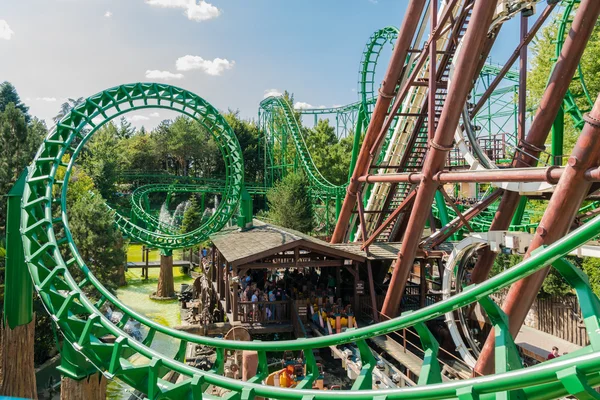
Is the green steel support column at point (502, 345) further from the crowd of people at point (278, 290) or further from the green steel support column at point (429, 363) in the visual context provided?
the crowd of people at point (278, 290)

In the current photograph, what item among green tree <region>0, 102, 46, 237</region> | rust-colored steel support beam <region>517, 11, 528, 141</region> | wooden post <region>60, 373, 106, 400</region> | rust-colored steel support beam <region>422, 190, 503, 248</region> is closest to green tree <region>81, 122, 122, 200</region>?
green tree <region>0, 102, 46, 237</region>

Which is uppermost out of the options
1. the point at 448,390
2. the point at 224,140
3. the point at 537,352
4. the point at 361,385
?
the point at 224,140

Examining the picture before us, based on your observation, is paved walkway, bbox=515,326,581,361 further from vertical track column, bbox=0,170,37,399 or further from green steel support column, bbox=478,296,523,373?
vertical track column, bbox=0,170,37,399

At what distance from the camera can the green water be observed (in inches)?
458

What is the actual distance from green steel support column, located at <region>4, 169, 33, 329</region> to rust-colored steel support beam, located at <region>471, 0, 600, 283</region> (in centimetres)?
807

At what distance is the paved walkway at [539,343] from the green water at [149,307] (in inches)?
384

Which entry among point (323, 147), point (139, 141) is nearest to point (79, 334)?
point (323, 147)

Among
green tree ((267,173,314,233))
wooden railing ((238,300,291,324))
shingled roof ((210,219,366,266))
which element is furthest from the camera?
green tree ((267,173,314,233))

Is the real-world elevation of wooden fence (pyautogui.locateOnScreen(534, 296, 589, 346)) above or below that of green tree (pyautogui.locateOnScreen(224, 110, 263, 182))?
below

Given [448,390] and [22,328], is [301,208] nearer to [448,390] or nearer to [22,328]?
[22,328]

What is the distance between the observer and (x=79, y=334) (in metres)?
5.27

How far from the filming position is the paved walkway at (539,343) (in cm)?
1177

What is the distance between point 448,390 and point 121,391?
1113cm

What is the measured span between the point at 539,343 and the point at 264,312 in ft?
25.5
